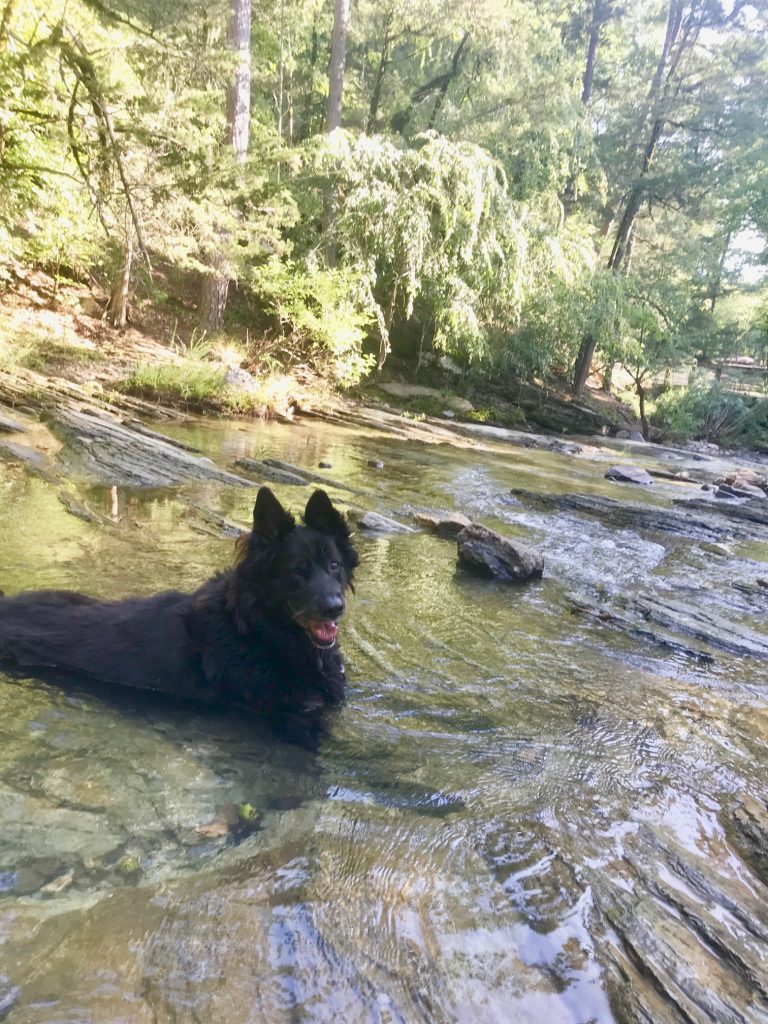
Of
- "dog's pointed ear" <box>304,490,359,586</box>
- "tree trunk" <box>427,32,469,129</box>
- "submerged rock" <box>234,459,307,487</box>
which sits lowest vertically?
"submerged rock" <box>234,459,307,487</box>

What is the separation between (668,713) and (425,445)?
13.2 m

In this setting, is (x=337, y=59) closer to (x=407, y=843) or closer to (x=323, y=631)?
(x=323, y=631)

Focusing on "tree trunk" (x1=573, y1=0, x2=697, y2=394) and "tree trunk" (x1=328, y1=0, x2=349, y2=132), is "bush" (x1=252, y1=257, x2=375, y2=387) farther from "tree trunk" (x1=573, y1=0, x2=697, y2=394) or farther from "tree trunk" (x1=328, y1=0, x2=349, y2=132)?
"tree trunk" (x1=573, y1=0, x2=697, y2=394)

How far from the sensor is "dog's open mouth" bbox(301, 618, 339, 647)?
12.4ft

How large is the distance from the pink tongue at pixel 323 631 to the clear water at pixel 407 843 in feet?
1.62

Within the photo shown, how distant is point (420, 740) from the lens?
148 inches

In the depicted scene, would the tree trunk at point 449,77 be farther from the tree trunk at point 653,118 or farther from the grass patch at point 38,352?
the grass patch at point 38,352

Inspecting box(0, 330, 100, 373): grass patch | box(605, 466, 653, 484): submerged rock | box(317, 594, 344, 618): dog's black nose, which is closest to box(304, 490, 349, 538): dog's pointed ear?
A: box(317, 594, 344, 618): dog's black nose

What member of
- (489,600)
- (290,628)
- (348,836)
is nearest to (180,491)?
(489,600)

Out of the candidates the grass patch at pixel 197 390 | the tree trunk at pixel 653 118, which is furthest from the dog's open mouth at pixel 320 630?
the tree trunk at pixel 653 118

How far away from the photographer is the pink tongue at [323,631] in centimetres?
378

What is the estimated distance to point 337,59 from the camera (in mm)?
23219

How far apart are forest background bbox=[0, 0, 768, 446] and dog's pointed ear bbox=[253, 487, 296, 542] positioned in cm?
668

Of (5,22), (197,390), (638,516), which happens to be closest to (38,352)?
(197,390)
